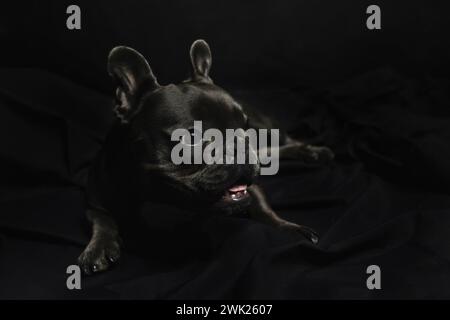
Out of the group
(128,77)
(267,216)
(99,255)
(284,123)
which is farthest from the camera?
(284,123)

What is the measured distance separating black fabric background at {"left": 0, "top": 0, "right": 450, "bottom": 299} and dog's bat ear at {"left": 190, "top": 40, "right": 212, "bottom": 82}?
533 mm

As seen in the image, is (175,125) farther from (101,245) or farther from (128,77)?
(101,245)

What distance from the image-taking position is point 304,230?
215 cm

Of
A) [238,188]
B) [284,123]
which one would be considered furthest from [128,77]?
[284,123]

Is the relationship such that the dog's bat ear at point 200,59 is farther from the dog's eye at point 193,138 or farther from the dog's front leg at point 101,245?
the dog's front leg at point 101,245

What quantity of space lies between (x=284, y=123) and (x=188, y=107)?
1.29 meters

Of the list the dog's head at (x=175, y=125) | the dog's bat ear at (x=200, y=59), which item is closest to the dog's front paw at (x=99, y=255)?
the dog's head at (x=175, y=125)

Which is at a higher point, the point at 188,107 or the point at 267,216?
the point at 188,107

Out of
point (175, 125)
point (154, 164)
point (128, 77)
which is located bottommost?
point (154, 164)

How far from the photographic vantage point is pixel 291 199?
2.44 meters

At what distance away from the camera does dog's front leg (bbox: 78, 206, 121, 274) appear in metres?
1.94

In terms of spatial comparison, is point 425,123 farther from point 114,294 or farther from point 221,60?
point 114,294

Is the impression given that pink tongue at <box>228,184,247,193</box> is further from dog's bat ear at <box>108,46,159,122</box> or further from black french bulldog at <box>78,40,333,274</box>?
dog's bat ear at <box>108,46,159,122</box>

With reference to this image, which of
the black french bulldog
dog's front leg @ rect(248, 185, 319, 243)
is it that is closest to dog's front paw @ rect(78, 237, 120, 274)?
the black french bulldog
